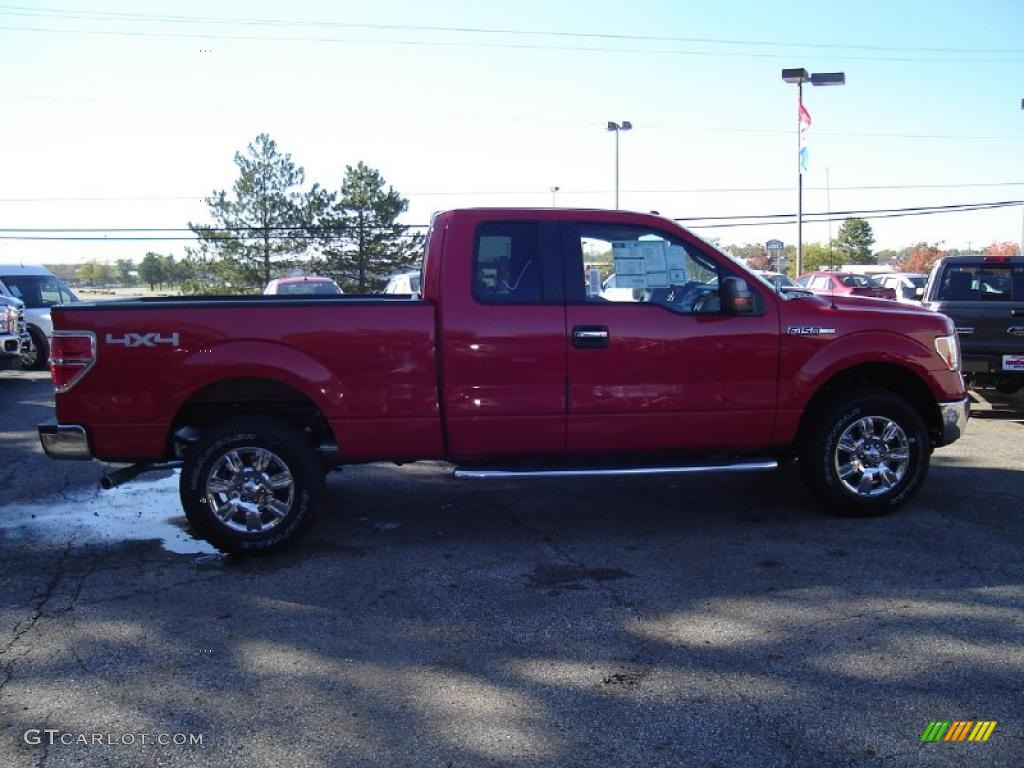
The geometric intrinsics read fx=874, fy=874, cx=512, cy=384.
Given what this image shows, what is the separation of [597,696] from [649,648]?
558 mm

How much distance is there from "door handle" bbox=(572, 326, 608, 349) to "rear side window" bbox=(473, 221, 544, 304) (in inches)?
13.3

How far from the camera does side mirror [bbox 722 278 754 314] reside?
5.75 m

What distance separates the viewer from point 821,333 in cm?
592

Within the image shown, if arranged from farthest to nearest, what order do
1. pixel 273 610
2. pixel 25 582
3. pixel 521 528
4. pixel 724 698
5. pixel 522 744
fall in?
pixel 521 528 < pixel 25 582 < pixel 273 610 < pixel 724 698 < pixel 522 744

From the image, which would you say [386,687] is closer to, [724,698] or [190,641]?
[190,641]

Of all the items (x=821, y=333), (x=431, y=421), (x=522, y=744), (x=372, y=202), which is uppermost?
(x=372, y=202)

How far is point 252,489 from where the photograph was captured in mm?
5484

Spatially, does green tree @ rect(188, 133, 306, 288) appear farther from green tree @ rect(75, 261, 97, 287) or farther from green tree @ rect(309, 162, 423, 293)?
green tree @ rect(75, 261, 97, 287)

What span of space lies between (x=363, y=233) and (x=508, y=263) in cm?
3756

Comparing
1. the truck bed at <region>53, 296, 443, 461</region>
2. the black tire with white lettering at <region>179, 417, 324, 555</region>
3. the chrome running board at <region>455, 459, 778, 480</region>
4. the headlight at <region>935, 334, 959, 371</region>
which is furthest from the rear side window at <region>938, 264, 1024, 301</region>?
the black tire with white lettering at <region>179, 417, 324, 555</region>

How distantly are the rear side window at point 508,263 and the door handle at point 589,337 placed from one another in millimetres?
338

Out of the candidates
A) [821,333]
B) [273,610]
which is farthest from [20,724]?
[821,333]

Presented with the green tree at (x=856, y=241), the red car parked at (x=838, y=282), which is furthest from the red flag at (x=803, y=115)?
the green tree at (x=856, y=241)

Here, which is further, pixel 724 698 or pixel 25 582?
pixel 25 582
